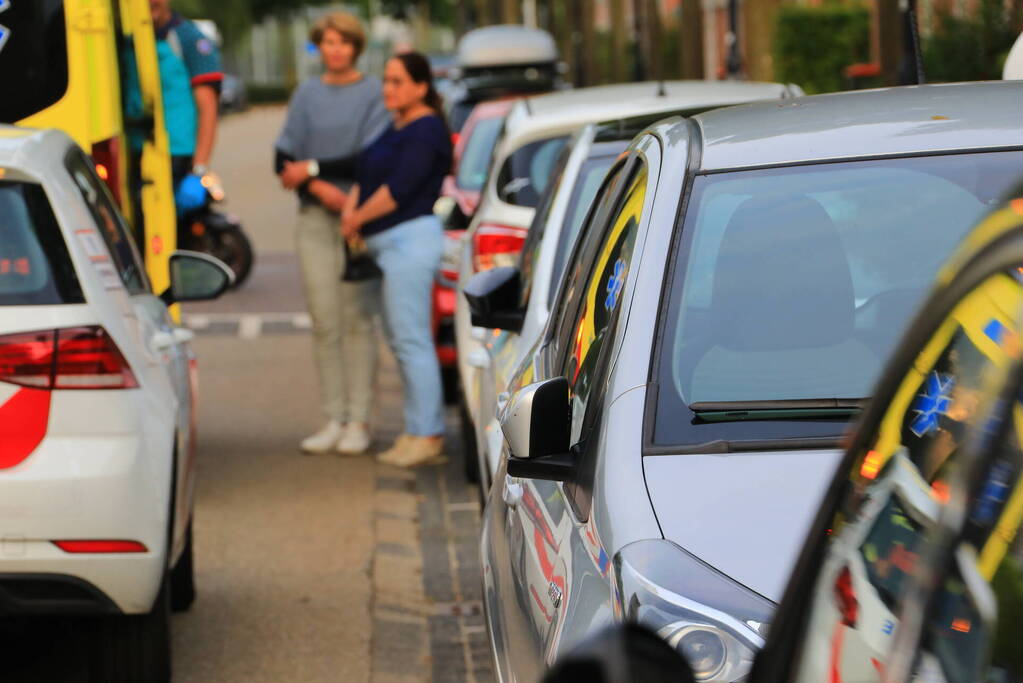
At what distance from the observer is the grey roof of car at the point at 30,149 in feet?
15.9

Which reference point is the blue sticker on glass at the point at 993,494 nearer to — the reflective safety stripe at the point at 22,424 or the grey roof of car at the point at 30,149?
the reflective safety stripe at the point at 22,424

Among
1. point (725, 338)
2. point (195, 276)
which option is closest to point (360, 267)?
point (195, 276)

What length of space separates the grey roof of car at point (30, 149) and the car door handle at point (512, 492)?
5.17 ft

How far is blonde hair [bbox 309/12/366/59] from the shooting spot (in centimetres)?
925

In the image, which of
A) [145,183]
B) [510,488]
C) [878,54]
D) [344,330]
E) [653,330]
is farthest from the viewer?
[878,54]

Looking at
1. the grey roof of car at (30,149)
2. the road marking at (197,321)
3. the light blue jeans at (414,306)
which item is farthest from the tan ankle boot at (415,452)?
the road marking at (197,321)

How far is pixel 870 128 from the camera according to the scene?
3.94m

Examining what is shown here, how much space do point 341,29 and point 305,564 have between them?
3173 mm

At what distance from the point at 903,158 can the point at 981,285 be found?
2225 millimetres

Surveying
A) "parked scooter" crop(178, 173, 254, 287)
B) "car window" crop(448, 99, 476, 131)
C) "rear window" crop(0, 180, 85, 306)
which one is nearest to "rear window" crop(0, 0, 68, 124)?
"rear window" crop(0, 180, 85, 306)

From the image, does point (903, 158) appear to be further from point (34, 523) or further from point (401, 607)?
point (401, 607)

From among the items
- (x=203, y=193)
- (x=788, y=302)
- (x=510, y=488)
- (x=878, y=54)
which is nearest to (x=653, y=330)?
(x=788, y=302)

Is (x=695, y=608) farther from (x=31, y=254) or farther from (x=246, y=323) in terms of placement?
(x=246, y=323)

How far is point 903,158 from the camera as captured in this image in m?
3.85
